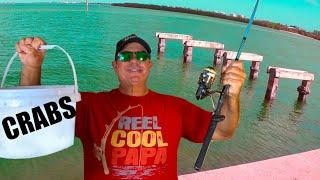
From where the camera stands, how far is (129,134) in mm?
2770

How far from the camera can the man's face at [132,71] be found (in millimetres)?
2863

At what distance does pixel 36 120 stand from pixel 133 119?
0.62m

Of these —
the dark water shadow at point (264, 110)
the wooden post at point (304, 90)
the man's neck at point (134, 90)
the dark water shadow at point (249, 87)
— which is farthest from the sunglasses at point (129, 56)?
the wooden post at point (304, 90)

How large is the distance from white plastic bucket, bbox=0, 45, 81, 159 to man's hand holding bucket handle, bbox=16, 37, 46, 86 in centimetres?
10

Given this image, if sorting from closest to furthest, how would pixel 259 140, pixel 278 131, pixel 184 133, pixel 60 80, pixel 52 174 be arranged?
pixel 184 133
pixel 52 174
pixel 259 140
pixel 278 131
pixel 60 80

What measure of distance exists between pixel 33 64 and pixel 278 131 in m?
13.0

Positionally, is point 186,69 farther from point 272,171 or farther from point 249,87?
point 272,171

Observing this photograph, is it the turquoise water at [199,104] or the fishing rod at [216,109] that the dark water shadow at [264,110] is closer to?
the turquoise water at [199,104]

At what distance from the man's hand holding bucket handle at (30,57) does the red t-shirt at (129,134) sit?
15.2 inches

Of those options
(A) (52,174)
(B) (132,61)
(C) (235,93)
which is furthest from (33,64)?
(A) (52,174)

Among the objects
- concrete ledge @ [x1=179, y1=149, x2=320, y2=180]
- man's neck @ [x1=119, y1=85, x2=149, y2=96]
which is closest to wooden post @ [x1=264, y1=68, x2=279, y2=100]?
concrete ledge @ [x1=179, y1=149, x2=320, y2=180]

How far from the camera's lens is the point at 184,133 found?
3.03m

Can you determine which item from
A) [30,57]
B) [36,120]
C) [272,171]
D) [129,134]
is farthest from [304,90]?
[36,120]

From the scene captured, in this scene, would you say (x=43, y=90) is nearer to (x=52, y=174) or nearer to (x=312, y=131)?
(x=52, y=174)
